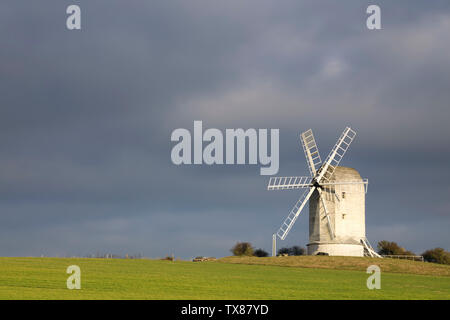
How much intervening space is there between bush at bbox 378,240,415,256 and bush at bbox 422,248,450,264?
202 inches

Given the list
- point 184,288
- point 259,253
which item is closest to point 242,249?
point 259,253

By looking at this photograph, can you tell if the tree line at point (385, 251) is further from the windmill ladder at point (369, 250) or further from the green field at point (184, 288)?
the green field at point (184, 288)

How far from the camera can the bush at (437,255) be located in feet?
250

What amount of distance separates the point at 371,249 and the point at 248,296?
42081 mm

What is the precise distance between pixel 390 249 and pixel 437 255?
7.27 metres

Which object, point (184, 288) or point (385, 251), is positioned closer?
point (184, 288)

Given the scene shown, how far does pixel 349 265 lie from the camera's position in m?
54.5

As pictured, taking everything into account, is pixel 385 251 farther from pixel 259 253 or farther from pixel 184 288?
pixel 184 288

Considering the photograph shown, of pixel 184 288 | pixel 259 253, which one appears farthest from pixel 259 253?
pixel 184 288

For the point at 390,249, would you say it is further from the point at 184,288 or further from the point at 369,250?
the point at 184,288

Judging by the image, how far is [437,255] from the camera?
7750 centimetres

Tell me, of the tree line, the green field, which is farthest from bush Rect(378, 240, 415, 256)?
the green field
